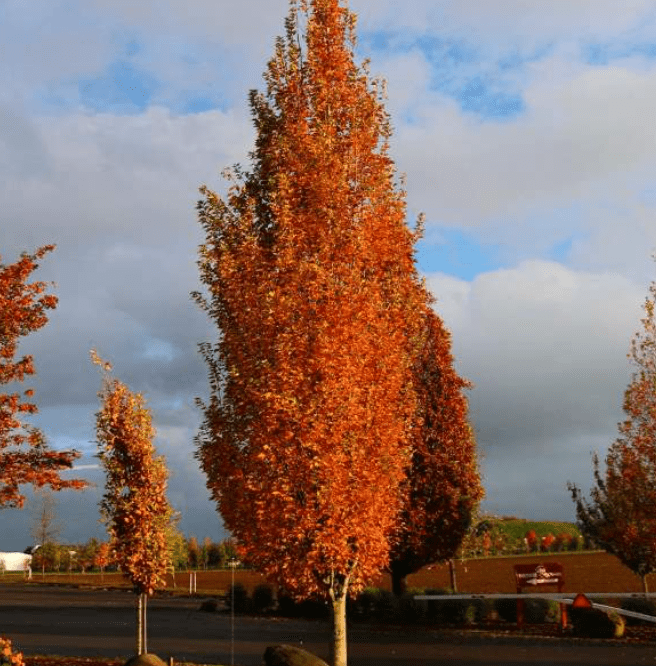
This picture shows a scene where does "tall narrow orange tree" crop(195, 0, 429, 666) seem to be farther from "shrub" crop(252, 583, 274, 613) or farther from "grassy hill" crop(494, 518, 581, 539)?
"grassy hill" crop(494, 518, 581, 539)

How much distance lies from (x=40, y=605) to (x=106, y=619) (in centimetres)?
1167

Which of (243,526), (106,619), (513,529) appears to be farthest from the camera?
(513,529)

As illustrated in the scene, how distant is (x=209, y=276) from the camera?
17.4 metres

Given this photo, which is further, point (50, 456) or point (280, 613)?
point (280, 613)

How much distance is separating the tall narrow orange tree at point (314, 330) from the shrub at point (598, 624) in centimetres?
1109

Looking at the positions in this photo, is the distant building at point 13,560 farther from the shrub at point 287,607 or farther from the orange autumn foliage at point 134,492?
the orange autumn foliage at point 134,492

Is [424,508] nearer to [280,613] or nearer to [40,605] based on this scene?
[280,613]

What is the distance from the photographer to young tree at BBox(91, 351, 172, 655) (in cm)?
1966

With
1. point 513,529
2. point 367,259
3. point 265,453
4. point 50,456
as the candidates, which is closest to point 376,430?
point 265,453

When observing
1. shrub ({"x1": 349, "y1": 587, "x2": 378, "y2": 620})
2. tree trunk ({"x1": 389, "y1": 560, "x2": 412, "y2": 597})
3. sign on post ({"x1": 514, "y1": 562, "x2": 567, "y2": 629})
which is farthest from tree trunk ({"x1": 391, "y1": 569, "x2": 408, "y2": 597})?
sign on post ({"x1": 514, "y1": 562, "x2": 567, "y2": 629})

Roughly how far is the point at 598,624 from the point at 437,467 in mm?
6659

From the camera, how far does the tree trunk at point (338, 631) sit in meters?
16.0

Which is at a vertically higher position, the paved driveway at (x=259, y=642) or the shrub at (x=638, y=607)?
the shrub at (x=638, y=607)

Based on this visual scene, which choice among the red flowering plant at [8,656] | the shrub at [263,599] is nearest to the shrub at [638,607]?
the shrub at [263,599]
